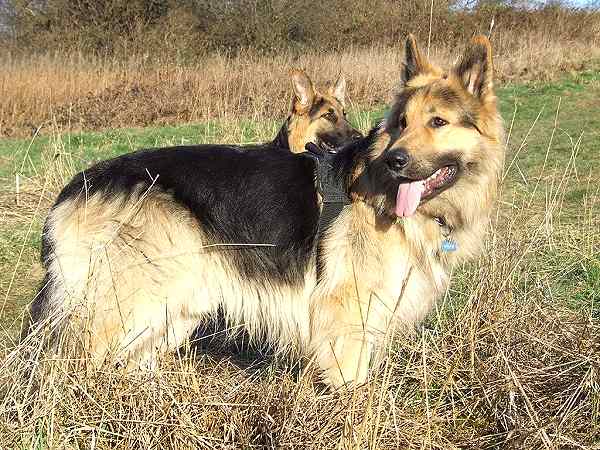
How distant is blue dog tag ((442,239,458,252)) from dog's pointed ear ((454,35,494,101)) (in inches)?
30.1

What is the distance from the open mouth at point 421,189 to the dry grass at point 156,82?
9823mm

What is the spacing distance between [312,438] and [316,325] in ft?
2.51

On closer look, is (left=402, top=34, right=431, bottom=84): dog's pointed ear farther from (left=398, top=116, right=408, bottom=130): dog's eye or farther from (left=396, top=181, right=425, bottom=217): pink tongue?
(left=396, top=181, right=425, bottom=217): pink tongue

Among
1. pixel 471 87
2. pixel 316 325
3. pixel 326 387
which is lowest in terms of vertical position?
pixel 326 387

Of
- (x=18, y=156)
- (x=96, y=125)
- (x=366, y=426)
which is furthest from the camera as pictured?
(x=96, y=125)

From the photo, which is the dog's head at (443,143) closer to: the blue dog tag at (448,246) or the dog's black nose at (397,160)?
the dog's black nose at (397,160)

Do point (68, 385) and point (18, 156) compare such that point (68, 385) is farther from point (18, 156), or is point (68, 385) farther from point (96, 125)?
point (96, 125)

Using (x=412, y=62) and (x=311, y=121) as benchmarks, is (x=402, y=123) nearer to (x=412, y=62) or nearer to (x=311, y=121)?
(x=412, y=62)

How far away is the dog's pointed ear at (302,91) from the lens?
6.41 meters

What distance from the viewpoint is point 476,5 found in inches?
816

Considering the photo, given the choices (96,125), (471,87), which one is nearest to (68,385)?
(471,87)

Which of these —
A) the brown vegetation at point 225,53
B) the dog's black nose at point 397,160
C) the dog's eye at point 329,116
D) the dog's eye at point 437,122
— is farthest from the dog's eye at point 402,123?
the brown vegetation at point 225,53

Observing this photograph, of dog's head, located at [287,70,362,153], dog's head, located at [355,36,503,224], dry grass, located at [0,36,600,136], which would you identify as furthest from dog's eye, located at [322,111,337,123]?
dry grass, located at [0,36,600,136]

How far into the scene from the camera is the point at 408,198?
2889 mm
